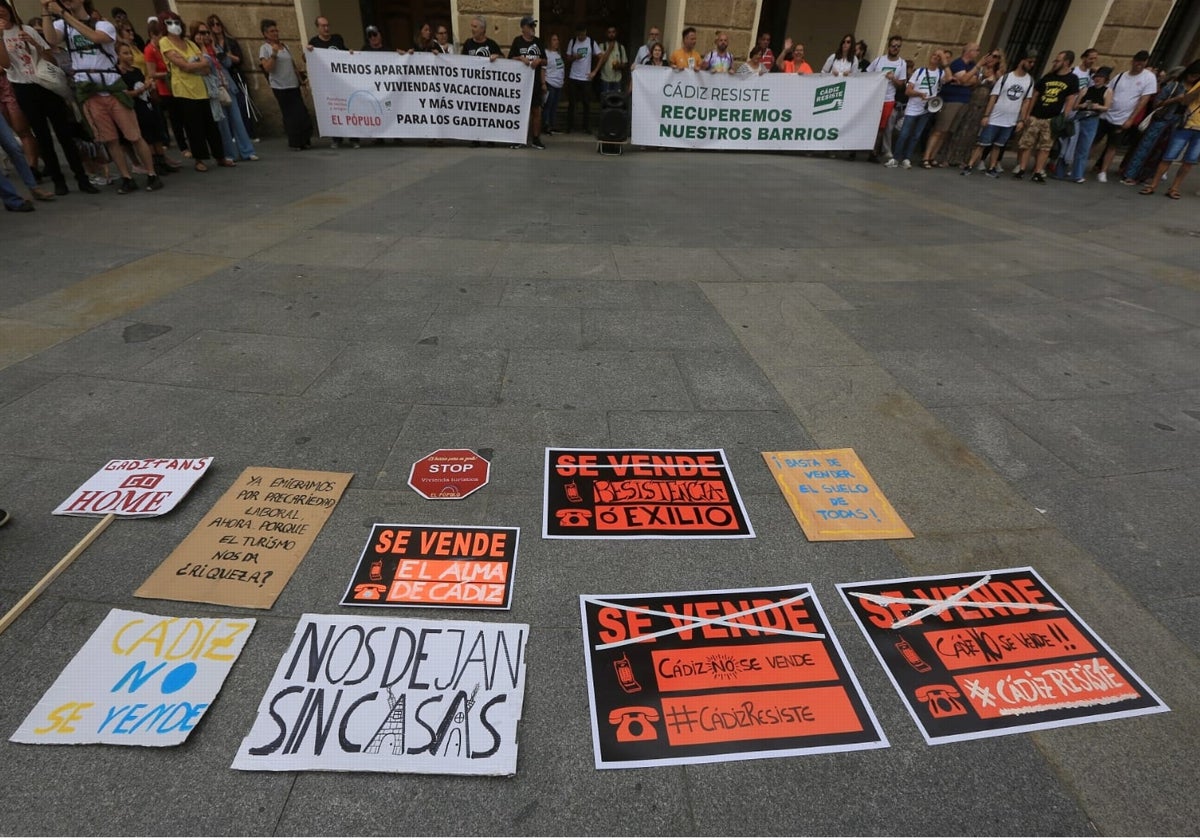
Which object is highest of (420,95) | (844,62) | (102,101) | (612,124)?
(844,62)

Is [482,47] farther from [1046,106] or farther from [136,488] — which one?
[136,488]

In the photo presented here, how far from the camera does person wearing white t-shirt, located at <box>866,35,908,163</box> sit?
11266 millimetres

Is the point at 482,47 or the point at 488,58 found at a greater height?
the point at 482,47

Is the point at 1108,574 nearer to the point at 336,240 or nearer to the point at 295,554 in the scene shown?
the point at 295,554

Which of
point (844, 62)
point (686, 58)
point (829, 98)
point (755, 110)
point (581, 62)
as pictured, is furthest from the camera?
point (581, 62)

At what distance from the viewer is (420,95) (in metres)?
10.9

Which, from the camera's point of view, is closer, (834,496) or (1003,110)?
(834,496)

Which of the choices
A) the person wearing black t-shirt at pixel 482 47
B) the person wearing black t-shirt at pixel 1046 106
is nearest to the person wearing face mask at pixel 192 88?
the person wearing black t-shirt at pixel 482 47

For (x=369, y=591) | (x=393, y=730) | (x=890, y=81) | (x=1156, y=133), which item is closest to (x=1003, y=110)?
(x=890, y=81)

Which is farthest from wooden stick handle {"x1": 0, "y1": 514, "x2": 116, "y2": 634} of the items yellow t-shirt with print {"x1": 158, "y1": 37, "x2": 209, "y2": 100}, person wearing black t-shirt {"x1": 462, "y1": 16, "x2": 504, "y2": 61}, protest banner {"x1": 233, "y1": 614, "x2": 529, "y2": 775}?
person wearing black t-shirt {"x1": 462, "y1": 16, "x2": 504, "y2": 61}

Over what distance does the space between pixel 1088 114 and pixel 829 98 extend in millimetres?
4462

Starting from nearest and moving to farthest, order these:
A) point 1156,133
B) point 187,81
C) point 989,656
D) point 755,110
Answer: point 989,656 → point 187,81 → point 1156,133 → point 755,110

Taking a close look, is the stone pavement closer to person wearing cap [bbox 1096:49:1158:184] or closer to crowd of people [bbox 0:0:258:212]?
crowd of people [bbox 0:0:258:212]

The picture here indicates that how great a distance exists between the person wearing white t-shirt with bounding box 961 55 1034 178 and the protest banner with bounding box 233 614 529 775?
1301cm
